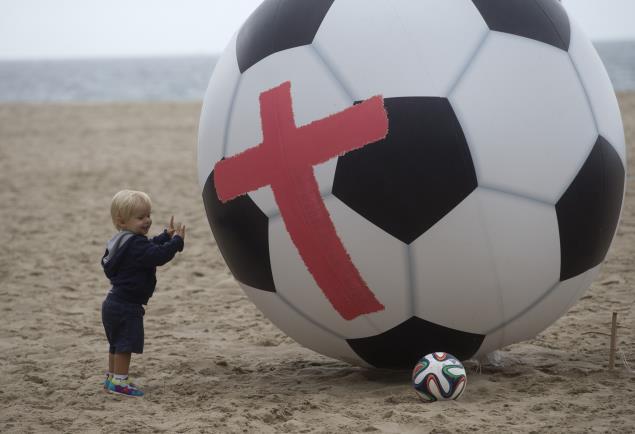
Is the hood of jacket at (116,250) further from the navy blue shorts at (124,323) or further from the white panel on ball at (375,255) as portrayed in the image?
the white panel on ball at (375,255)

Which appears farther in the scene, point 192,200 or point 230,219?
point 192,200

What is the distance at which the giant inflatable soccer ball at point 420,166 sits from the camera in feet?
9.23

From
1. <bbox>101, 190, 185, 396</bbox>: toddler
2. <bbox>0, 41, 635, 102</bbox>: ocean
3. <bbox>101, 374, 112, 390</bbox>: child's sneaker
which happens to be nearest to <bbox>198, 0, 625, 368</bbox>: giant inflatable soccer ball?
<bbox>101, 190, 185, 396</bbox>: toddler

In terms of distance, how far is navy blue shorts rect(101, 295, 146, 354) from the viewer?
350 centimetres

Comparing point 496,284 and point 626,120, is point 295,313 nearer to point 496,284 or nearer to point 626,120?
point 496,284

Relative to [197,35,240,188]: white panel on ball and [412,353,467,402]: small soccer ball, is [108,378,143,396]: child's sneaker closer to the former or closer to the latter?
[197,35,240,188]: white panel on ball

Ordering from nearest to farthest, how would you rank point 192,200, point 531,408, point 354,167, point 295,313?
point 354,167
point 531,408
point 295,313
point 192,200

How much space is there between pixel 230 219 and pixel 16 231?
485 cm

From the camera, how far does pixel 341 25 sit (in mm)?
2979

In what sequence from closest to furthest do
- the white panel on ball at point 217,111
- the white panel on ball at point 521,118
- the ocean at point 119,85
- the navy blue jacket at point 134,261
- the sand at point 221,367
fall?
the white panel on ball at point 521,118 < the sand at point 221,367 < the white panel on ball at point 217,111 < the navy blue jacket at point 134,261 < the ocean at point 119,85

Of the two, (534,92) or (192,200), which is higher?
(534,92)

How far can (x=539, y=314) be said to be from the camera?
10.3ft

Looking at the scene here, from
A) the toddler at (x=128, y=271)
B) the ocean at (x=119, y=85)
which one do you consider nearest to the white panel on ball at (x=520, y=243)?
the toddler at (x=128, y=271)

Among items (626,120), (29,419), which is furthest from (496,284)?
(626,120)
